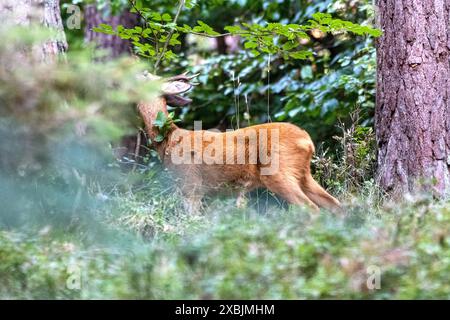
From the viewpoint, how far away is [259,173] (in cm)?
800

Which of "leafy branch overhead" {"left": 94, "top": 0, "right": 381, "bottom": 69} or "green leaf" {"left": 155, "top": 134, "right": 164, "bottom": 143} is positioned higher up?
"leafy branch overhead" {"left": 94, "top": 0, "right": 381, "bottom": 69}

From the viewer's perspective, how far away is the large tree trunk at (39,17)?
6.25 m

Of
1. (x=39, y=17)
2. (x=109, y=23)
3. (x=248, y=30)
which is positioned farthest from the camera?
(x=109, y=23)

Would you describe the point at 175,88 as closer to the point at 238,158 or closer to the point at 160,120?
the point at 160,120

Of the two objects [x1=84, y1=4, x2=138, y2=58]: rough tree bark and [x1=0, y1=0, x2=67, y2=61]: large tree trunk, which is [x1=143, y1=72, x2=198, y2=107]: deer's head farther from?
[x1=84, y1=4, x2=138, y2=58]: rough tree bark

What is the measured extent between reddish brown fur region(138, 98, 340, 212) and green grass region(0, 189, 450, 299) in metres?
2.21

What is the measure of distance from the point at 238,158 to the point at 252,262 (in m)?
3.51

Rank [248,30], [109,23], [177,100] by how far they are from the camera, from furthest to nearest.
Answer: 1. [109,23]
2. [177,100]
3. [248,30]

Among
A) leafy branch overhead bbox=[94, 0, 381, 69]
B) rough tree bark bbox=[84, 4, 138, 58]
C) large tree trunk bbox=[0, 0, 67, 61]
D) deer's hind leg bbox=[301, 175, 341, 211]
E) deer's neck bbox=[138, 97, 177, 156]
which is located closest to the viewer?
large tree trunk bbox=[0, 0, 67, 61]

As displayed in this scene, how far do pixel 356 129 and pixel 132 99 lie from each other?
4003mm

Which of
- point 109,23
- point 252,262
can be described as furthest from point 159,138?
point 109,23

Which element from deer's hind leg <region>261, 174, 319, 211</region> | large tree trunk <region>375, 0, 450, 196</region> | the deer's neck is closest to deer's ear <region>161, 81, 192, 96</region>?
the deer's neck

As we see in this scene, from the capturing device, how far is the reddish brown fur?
311 inches

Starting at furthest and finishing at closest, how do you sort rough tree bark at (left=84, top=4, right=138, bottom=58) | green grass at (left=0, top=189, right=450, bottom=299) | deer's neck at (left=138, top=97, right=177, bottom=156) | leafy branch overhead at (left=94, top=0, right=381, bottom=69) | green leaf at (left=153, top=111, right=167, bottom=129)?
rough tree bark at (left=84, top=4, right=138, bottom=58)
deer's neck at (left=138, top=97, right=177, bottom=156)
green leaf at (left=153, top=111, right=167, bottom=129)
leafy branch overhead at (left=94, top=0, right=381, bottom=69)
green grass at (left=0, top=189, right=450, bottom=299)
